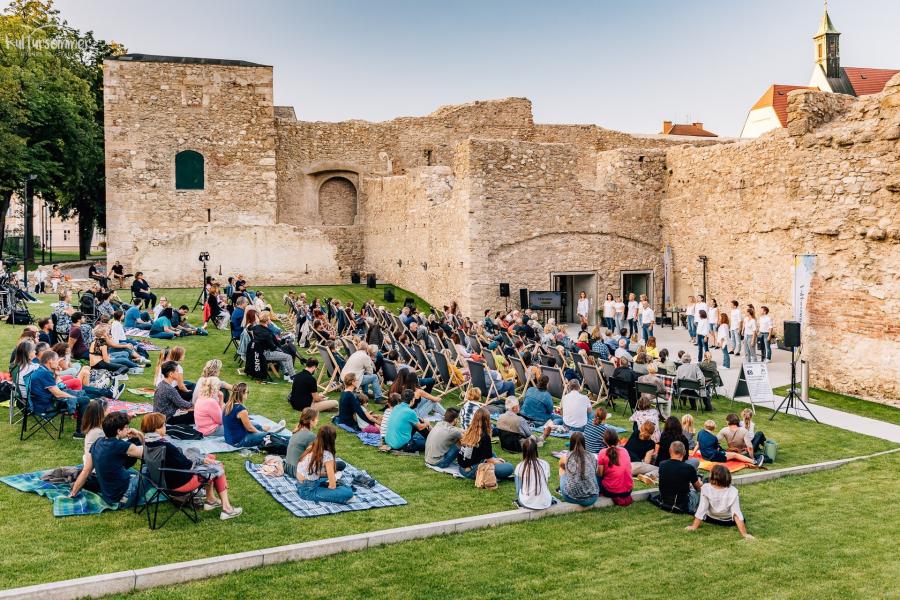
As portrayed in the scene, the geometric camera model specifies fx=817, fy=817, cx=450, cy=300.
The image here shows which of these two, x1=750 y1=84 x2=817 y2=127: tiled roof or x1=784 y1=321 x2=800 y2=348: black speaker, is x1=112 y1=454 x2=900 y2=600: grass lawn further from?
x1=750 y1=84 x2=817 y2=127: tiled roof

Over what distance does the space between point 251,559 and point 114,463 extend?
1.84 meters

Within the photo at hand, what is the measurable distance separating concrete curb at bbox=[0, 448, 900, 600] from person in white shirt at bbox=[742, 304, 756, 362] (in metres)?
10.4

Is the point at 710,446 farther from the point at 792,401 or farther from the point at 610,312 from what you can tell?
the point at 610,312

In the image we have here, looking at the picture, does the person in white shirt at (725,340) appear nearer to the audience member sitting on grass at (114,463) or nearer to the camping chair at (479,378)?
the camping chair at (479,378)

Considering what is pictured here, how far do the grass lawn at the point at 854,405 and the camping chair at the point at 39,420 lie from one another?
1213 cm

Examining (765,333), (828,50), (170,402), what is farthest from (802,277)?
(828,50)

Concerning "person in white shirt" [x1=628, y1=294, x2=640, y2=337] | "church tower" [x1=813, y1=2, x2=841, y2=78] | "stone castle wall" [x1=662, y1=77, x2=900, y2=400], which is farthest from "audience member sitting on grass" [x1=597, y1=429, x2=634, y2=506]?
"church tower" [x1=813, y1=2, x2=841, y2=78]

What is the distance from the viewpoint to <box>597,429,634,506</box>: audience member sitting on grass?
8688mm

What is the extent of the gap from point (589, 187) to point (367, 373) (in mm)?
14193

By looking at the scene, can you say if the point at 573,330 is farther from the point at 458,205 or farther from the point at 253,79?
the point at 253,79

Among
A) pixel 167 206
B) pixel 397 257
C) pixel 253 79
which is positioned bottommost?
pixel 397 257

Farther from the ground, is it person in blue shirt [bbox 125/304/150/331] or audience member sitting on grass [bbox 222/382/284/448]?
person in blue shirt [bbox 125/304/150/331]

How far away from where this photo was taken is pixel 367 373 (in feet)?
43.8

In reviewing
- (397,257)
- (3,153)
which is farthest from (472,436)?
(3,153)
